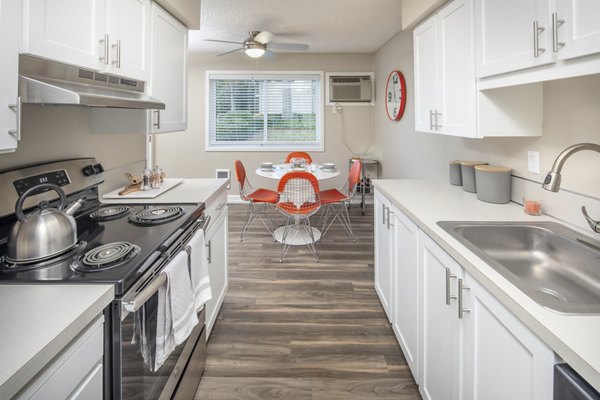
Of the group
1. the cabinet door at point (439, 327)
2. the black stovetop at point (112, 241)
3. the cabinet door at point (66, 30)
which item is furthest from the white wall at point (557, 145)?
the cabinet door at point (66, 30)

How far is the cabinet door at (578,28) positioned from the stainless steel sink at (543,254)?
0.64 m

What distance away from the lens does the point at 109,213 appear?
1.64 m

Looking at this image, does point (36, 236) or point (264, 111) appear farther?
point (264, 111)

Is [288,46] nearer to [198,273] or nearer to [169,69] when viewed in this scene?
[169,69]

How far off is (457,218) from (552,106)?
0.68m

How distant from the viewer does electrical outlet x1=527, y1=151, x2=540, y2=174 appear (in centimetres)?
171

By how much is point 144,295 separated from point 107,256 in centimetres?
19

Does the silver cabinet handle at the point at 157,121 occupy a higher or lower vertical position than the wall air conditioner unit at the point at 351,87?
lower

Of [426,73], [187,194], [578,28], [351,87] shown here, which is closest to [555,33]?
[578,28]

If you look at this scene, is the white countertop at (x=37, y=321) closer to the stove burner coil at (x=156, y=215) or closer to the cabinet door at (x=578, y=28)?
the stove burner coil at (x=156, y=215)

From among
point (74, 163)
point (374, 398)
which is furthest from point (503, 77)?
point (74, 163)

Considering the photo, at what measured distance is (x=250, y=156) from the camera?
5.86 meters

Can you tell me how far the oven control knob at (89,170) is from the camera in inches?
70.1

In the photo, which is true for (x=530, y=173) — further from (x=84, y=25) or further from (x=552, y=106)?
(x=84, y=25)
